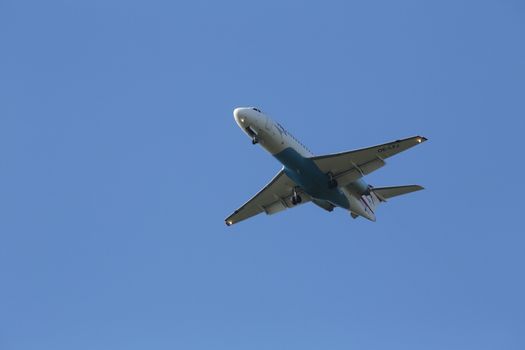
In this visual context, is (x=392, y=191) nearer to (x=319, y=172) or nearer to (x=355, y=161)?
(x=355, y=161)

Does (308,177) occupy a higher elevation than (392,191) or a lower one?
lower

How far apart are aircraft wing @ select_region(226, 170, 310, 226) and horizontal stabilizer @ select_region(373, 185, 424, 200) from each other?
5.34 m

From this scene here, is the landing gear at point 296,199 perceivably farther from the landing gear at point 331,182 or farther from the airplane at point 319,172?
the landing gear at point 331,182

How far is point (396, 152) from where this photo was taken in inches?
2174

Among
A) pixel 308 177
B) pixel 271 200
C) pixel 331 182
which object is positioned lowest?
pixel 331 182

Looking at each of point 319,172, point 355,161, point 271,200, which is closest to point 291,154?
point 319,172

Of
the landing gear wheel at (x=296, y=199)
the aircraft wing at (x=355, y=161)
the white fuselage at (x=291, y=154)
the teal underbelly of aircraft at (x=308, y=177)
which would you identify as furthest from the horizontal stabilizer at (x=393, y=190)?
the landing gear wheel at (x=296, y=199)

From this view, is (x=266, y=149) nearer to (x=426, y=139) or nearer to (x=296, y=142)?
(x=296, y=142)

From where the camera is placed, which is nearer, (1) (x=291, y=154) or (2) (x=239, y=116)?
(2) (x=239, y=116)

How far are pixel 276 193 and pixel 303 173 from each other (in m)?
6.05

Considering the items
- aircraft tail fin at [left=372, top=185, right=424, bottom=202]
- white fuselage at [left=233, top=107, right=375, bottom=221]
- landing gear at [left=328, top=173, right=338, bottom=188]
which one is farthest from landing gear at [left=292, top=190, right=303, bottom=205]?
aircraft tail fin at [left=372, top=185, right=424, bottom=202]

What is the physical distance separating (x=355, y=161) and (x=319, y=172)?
98.0 inches

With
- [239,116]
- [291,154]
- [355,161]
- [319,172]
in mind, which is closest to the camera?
[239,116]

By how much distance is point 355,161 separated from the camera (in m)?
56.7
